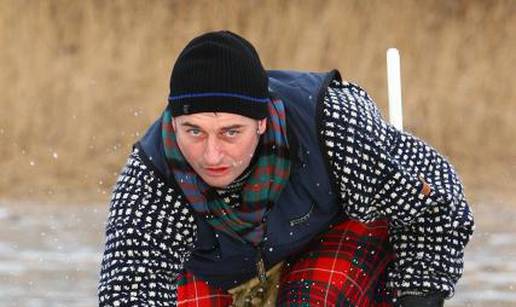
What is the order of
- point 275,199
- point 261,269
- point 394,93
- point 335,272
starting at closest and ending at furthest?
1. point 275,199
2. point 261,269
3. point 335,272
4. point 394,93

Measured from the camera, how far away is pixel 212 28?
1455 centimetres

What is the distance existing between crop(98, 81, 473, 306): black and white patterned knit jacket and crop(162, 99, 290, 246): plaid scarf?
0.08 meters

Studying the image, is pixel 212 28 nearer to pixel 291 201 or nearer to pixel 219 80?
pixel 291 201

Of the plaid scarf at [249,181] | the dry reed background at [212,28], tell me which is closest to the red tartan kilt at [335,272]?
the plaid scarf at [249,181]

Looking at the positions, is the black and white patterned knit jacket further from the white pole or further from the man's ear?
the white pole

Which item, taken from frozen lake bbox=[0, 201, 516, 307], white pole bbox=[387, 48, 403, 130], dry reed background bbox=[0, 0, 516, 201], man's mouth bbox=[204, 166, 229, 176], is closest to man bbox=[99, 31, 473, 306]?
man's mouth bbox=[204, 166, 229, 176]

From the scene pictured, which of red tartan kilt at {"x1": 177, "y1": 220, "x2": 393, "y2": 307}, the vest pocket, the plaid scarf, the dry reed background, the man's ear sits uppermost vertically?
the dry reed background

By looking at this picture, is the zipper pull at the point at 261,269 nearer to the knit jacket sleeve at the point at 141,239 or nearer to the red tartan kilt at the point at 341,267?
the red tartan kilt at the point at 341,267

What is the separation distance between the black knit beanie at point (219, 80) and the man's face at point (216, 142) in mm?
21

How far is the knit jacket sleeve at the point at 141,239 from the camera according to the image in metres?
4.28

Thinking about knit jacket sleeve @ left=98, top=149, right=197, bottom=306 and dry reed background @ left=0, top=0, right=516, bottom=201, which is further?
dry reed background @ left=0, top=0, right=516, bottom=201

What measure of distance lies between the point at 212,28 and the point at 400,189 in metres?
10.1

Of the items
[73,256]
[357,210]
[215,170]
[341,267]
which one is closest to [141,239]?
[215,170]

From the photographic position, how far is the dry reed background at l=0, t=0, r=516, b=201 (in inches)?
504
